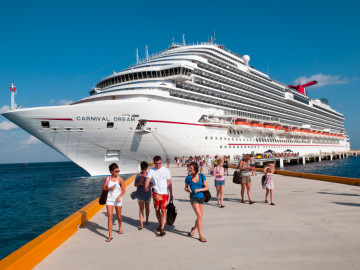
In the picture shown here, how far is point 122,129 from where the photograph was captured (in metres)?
20.7

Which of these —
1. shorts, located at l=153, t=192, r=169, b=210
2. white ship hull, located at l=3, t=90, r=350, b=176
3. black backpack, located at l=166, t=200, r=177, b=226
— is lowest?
black backpack, located at l=166, t=200, r=177, b=226

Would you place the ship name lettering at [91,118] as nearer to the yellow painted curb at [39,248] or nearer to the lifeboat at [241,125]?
the yellow painted curb at [39,248]

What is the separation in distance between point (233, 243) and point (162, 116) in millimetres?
17926

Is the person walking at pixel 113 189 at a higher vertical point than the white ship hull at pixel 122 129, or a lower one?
lower

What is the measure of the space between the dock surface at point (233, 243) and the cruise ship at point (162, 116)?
48.2 ft

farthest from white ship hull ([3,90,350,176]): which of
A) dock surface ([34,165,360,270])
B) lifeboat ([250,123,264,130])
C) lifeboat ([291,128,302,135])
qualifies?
lifeboat ([291,128,302,135])

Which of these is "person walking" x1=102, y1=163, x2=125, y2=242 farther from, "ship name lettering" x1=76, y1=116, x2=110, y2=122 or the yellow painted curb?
"ship name lettering" x1=76, y1=116, x2=110, y2=122

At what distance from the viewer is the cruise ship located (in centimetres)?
2008

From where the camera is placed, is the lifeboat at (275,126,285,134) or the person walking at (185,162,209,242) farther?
the lifeboat at (275,126,285,134)

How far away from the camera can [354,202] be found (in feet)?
23.2

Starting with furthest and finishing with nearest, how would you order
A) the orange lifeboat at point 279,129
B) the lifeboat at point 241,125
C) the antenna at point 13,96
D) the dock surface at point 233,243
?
the orange lifeboat at point 279,129, the lifeboat at point 241,125, the antenna at point 13,96, the dock surface at point 233,243

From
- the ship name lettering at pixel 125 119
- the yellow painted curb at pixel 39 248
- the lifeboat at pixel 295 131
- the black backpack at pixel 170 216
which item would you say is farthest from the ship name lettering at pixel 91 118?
the lifeboat at pixel 295 131

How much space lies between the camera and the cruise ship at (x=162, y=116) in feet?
65.9

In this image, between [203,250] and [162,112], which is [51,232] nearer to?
[203,250]
